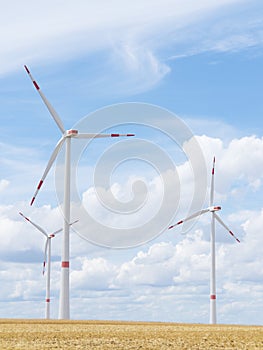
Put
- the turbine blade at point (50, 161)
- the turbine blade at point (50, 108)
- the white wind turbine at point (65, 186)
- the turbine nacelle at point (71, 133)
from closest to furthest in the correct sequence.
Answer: the white wind turbine at point (65, 186) → the turbine blade at point (50, 161) → the turbine blade at point (50, 108) → the turbine nacelle at point (71, 133)

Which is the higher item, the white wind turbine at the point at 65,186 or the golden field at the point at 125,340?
the white wind turbine at the point at 65,186

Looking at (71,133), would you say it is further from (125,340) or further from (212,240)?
(125,340)

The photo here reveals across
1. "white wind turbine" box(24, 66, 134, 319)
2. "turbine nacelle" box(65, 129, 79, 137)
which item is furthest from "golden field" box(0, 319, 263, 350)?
"turbine nacelle" box(65, 129, 79, 137)

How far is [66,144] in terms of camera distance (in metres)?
86.6

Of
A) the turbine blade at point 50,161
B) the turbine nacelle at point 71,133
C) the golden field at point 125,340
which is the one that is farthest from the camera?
the turbine nacelle at point 71,133

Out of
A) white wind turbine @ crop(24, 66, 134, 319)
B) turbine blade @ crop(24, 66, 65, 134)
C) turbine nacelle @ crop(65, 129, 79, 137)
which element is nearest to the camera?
white wind turbine @ crop(24, 66, 134, 319)

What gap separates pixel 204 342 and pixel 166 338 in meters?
3.22

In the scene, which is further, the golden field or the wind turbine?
the wind turbine

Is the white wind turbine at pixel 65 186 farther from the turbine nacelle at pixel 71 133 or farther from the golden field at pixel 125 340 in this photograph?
the golden field at pixel 125 340

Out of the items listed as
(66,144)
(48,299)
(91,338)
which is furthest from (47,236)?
(91,338)

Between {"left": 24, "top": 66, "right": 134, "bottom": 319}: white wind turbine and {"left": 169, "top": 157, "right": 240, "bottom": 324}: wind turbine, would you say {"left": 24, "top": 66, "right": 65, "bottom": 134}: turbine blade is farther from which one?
{"left": 169, "top": 157, "right": 240, "bottom": 324}: wind turbine

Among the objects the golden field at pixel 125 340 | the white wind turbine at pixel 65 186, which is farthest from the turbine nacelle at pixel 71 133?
the golden field at pixel 125 340

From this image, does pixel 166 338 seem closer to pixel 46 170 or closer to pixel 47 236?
pixel 46 170

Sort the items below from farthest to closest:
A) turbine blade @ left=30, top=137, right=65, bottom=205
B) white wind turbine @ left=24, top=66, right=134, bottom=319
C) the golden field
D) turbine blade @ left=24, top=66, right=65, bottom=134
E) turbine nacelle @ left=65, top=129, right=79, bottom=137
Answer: turbine nacelle @ left=65, top=129, right=79, bottom=137
turbine blade @ left=24, top=66, right=65, bottom=134
turbine blade @ left=30, top=137, right=65, bottom=205
white wind turbine @ left=24, top=66, right=134, bottom=319
the golden field
